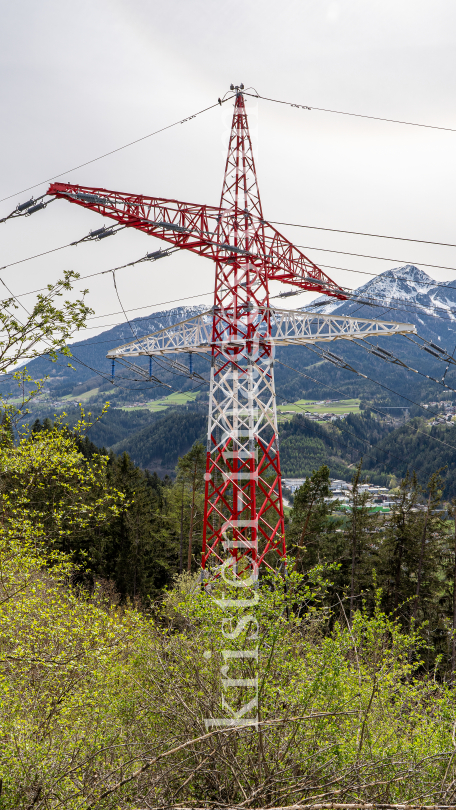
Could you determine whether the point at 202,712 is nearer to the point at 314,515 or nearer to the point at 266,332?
the point at 266,332

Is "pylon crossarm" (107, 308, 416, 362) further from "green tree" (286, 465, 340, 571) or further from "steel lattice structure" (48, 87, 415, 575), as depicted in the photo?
"green tree" (286, 465, 340, 571)

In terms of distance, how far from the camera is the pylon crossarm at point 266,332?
55.5 feet

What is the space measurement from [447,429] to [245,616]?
18319 cm

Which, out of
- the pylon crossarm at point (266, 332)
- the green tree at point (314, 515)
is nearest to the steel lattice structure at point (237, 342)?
the pylon crossarm at point (266, 332)

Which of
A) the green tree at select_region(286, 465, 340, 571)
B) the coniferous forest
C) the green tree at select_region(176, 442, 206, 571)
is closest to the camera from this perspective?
the coniferous forest

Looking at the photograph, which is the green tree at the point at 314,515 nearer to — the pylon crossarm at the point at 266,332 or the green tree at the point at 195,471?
the green tree at the point at 195,471

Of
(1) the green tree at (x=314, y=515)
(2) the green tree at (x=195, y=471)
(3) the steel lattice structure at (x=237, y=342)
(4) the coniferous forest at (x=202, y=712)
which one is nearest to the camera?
(4) the coniferous forest at (x=202, y=712)

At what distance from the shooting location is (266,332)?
17375 millimetres

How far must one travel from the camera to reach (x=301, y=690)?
8203 millimetres

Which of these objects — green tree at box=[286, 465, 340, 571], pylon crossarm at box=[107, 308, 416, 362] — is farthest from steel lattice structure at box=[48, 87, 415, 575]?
green tree at box=[286, 465, 340, 571]

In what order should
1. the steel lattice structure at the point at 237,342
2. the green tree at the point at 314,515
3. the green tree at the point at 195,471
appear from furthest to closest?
1. the green tree at the point at 195,471
2. the green tree at the point at 314,515
3. the steel lattice structure at the point at 237,342

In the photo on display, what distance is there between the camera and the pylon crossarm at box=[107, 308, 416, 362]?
666 inches

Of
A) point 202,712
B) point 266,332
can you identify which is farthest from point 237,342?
point 202,712

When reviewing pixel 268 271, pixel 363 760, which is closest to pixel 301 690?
pixel 363 760
